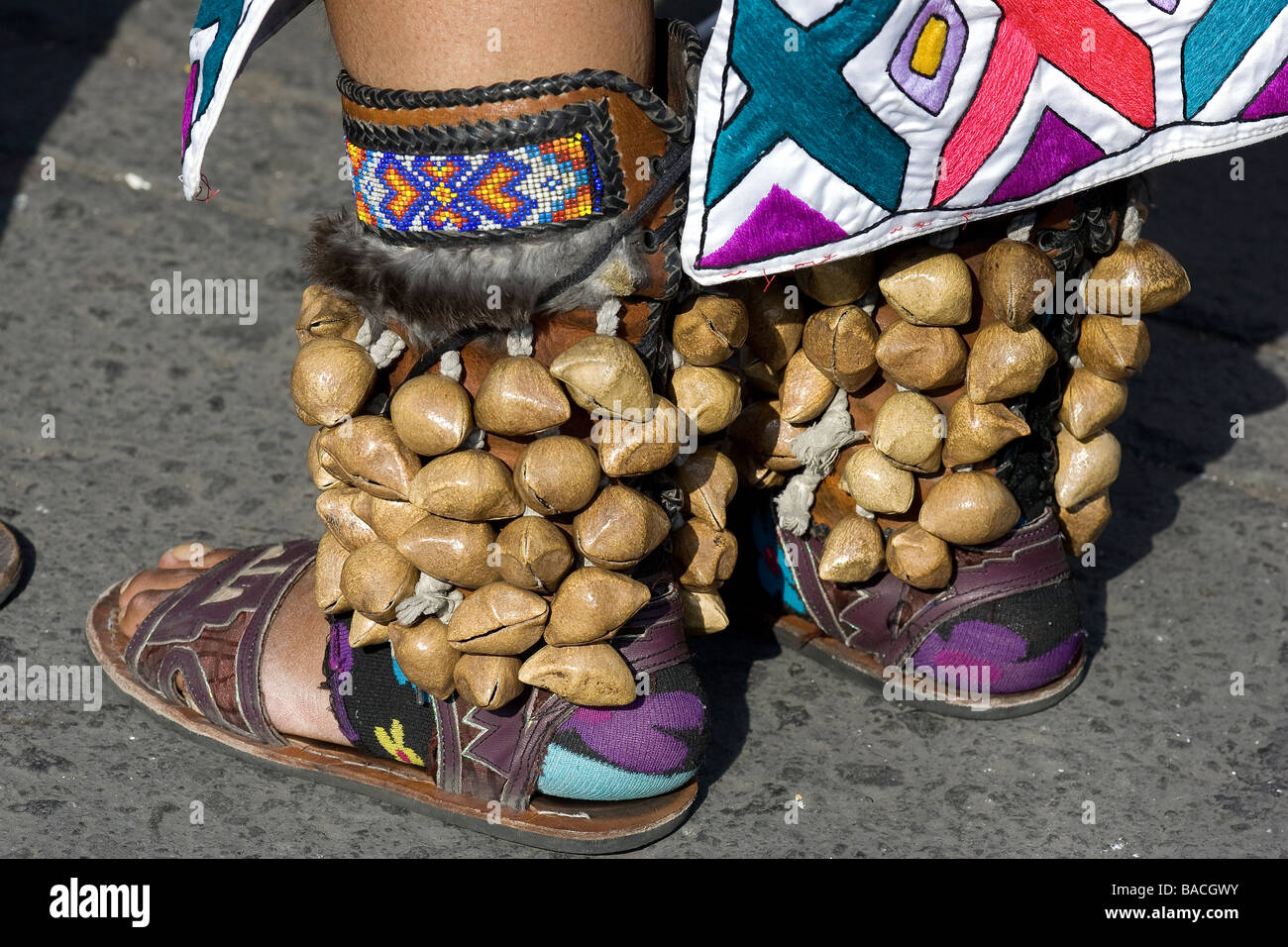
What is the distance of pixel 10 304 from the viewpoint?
8.18 feet

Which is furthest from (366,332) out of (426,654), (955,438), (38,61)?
(38,61)

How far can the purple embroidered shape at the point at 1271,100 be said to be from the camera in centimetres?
138

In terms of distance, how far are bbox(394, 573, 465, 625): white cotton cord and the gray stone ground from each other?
0.97 ft

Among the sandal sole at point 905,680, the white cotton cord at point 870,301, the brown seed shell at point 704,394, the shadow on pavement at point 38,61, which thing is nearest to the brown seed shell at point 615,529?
the brown seed shell at point 704,394

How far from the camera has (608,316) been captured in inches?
54.1

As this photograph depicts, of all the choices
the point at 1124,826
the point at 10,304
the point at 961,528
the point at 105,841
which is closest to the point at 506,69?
the point at 961,528

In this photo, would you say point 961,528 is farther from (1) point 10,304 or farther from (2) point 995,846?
(1) point 10,304

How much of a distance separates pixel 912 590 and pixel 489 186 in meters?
0.76

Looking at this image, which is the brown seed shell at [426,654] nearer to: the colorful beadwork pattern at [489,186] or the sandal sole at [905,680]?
the colorful beadwork pattern at [489,186]

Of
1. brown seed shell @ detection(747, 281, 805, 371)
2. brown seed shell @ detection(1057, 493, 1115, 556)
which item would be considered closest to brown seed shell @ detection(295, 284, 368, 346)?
brown seed shell @ detection(747, 281, 805, 371)

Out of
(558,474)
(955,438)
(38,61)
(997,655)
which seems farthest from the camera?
(38,61)

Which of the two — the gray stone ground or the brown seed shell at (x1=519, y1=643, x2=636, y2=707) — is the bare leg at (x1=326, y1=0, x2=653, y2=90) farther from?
the gray stone ground

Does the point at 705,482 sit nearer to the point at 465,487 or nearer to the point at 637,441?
the point at 637,441

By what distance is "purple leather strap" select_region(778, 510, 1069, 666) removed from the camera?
1.66 metres
